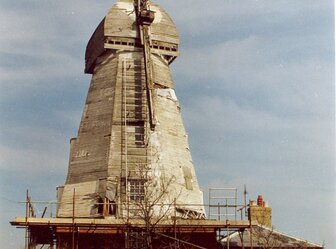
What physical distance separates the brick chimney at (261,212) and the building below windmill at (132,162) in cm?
5

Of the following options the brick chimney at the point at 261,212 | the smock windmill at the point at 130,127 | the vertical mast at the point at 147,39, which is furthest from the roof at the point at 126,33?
the brick chimney at the point at 261,212

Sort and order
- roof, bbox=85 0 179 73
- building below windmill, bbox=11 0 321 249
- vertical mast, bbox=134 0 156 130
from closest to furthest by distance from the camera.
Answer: building below windmill, bbox=11 0 321 249, vertical mast, bbox=134 0 156 130, roof, bbox=85 0 179 73

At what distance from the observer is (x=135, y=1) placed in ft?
110

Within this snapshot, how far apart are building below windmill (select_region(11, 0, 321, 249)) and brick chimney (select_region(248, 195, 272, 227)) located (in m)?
0.05

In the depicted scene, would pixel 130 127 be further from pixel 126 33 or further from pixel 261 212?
pixel 261 212

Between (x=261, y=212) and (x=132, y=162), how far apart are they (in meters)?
6.99

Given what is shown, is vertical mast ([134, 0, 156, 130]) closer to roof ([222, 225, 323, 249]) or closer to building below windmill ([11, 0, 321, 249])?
building below windmill ([11, 0, 321, 249])

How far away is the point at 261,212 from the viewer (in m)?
32.0

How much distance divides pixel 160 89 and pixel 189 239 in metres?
8.13

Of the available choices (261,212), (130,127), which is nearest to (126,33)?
(130,127)

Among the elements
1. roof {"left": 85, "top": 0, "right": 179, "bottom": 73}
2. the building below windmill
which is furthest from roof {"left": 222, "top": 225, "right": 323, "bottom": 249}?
roof {"left": 85, "top": 0, "right": 179, "bottom": 73}

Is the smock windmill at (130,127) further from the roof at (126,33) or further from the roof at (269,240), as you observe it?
the roof at (269,240)

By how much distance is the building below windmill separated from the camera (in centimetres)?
2711

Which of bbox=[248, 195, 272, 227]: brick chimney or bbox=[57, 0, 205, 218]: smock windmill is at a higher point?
bbox=[57, 0, 205, 218]: smock windmill
